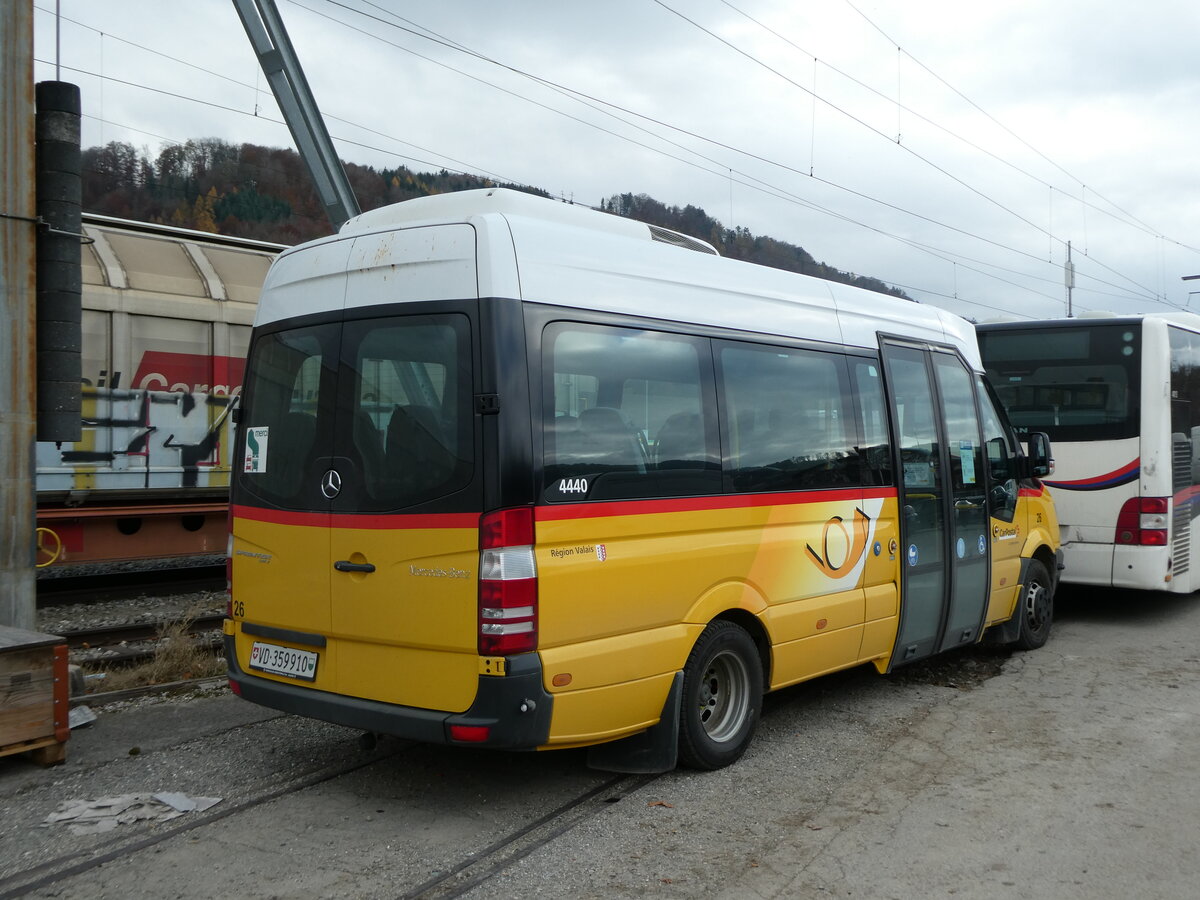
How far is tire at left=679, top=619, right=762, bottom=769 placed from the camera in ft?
17.3

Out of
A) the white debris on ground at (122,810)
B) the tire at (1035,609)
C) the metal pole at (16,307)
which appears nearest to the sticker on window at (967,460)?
the tire at (1035,609)

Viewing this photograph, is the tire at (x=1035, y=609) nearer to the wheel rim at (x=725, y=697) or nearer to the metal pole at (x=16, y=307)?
the wheel rim at (x=725, y=697)

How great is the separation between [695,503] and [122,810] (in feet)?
9.76

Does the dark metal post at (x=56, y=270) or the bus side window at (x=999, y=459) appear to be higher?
the dark metal post at (x=56, y=270)

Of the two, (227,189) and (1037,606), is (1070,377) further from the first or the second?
(227,189)

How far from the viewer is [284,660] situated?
516 centimetres

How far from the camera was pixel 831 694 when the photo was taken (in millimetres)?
7301

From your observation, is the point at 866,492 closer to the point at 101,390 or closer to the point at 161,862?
the point at 161,862

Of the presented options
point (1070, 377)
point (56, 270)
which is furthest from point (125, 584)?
point (1070, 377)

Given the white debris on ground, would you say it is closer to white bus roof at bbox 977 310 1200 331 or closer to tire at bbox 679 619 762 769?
tire at bbox 679 619 762 769

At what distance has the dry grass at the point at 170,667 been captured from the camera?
7.28m

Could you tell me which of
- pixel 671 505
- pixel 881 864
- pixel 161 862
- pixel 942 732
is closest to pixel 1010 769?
pixel 942 732

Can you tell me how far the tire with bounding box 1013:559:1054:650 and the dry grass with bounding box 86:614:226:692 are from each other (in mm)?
6108

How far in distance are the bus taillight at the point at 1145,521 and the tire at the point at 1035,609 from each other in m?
1.54
